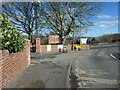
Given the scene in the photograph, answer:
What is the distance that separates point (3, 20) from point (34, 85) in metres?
2.79

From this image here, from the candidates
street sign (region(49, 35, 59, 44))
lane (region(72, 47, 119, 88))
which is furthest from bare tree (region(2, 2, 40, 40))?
lane (region(72, 47, 119, 88))

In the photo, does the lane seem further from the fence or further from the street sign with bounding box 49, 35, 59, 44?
the street sign with bounding box 49, 35, 59, 44

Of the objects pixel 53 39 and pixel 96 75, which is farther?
pixel 53 39

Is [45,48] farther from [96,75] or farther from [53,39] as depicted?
[96,75]

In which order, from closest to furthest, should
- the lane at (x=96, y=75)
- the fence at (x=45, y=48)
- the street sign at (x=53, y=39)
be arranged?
the lane at (x=96, y=75)
the fence at (x=45, y=48)
the street sign at (x=53, y=39)

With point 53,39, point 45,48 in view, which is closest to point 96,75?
point 45,48

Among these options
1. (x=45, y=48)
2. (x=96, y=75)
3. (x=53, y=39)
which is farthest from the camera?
(x=53, y=39)

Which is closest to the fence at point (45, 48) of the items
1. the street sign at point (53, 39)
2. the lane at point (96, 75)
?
the street sign at point (53, 39)

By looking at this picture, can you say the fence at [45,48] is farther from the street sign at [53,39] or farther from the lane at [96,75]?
the lane at [96,75]

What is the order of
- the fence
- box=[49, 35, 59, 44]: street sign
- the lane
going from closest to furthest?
the lane, the fence, box=[49, 35, 59, 44]: street sign

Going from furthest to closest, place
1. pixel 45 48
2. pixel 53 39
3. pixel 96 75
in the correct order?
pixel 53 39 → pixel 45 48 → pixel 96 75

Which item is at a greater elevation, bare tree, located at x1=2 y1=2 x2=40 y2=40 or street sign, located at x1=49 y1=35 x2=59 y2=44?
bare tree, located at x1=2 y1=2 x2=40 y2=40

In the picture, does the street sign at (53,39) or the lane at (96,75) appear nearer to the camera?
the lane at (96,75)

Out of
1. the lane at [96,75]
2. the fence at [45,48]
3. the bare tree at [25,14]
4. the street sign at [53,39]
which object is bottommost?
the lane at [96,75]
